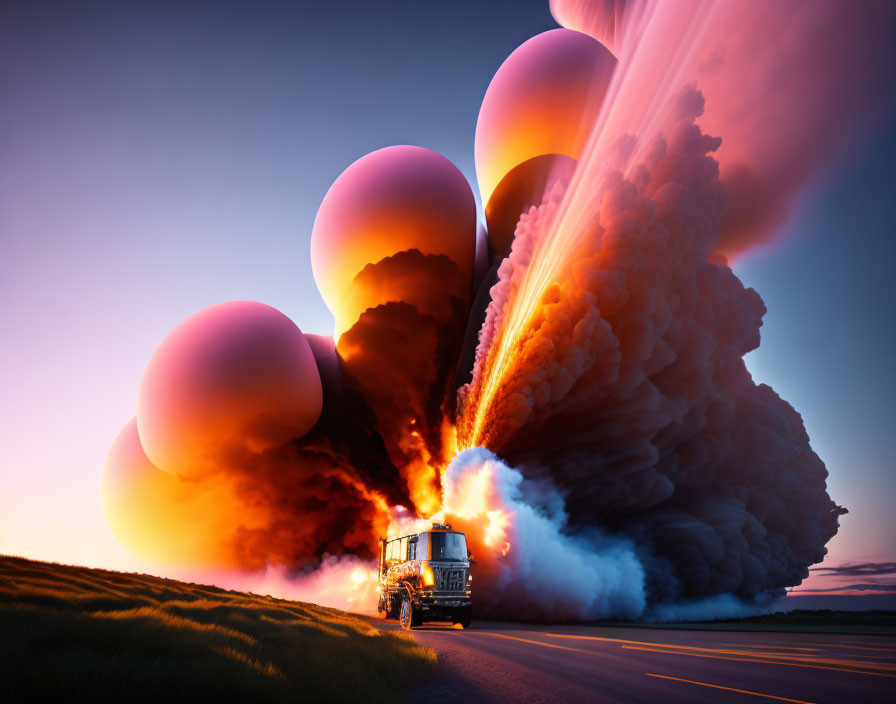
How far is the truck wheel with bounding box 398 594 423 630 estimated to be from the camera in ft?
54.7

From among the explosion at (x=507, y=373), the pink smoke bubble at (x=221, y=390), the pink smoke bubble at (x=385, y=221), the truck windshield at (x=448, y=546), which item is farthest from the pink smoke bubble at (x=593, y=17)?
the truck windshield at (x=448, y=546)

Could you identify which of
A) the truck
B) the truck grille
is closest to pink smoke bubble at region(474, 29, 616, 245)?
A: the truck

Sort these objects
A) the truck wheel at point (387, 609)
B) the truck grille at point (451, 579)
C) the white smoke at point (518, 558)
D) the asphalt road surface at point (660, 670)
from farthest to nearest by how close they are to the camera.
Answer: the white smoke at point (518, 558), the truck wheel at point (387, 609), the truck grille at point (451, 579), the asphalt road surface at point (660, 670)

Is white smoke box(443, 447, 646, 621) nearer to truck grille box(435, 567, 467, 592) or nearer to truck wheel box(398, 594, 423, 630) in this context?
truck grille box(435, 567, 467, 592)

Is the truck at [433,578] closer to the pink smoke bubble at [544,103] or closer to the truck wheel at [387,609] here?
the truck wheel at [387,609]

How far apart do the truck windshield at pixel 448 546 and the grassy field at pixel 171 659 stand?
781cm

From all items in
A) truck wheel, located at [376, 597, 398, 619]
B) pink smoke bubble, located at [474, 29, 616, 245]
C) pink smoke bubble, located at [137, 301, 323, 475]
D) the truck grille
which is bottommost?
truck wheel, located at [376, 597, 398, 619]

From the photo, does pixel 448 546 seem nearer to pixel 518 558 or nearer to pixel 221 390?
pixel 518 558

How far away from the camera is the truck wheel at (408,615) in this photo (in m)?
16.7

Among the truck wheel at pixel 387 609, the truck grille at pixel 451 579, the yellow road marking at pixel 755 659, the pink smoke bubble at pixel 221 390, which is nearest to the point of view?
the yellow road marking at pixel 755 659

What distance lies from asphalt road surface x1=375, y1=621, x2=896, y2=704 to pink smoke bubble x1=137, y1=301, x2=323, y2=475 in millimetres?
11885

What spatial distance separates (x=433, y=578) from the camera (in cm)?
1678

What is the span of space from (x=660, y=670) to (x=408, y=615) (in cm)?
1041

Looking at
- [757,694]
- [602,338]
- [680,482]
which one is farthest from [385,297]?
[757,694]
